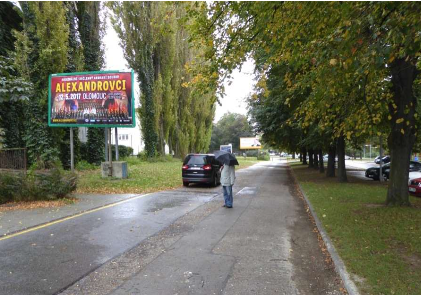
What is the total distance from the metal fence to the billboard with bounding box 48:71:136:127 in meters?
4.98

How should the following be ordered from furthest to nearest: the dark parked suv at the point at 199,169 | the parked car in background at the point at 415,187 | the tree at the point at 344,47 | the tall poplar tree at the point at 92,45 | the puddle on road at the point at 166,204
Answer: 1. the tall poplar tree at the point at 92,45
2. the dark parked suv at the point at 199,169
3. the parked car in background at the point at 415,187
4. the puddle on road at the point at 166,204
5. the tree at the point at 344,47

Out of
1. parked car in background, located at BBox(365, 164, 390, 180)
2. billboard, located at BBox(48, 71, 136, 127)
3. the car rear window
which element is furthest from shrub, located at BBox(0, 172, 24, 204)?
parked car in background, located at BBox(365, 164, 390, 180)

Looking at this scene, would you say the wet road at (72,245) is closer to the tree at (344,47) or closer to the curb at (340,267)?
the curb at (340,267)

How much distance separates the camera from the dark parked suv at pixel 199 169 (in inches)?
600

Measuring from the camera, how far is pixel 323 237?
652 cm

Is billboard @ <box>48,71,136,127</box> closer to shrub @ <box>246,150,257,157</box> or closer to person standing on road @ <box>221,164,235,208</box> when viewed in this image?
person standing on road @ <box>221,164,235,208</box>

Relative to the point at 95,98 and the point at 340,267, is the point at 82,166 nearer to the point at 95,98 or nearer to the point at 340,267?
the point at 95,98

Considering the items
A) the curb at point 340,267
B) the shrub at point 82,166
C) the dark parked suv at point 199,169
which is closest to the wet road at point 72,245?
the curb at point 340,267

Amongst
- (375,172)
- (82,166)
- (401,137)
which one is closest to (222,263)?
(401,137)

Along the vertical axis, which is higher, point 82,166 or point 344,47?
point 344,47

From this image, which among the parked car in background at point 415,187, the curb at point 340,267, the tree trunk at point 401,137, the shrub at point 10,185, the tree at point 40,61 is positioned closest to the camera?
the curb at point 340,267

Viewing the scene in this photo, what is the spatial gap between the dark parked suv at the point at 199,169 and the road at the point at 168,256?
6.17 metres

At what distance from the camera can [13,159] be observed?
34.3 feet

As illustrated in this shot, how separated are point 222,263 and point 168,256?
934 millimetres
